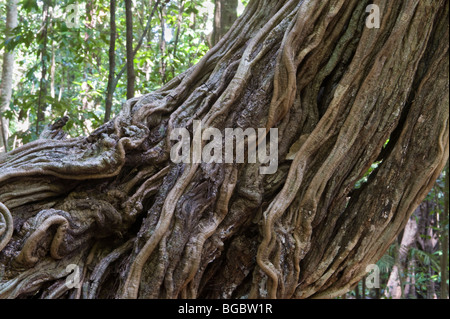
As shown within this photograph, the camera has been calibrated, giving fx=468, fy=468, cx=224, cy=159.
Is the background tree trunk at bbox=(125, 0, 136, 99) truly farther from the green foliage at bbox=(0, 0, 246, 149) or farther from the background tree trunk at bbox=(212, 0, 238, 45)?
the background tree trunk at bbox=(212, 0, 238, 45)

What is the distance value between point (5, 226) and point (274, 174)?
3.08ft

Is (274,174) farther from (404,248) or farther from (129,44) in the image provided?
(404,248)

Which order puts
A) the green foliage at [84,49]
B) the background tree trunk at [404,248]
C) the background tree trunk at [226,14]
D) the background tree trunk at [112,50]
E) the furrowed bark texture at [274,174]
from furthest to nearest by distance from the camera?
1. the background tree trunk at [404,248]
2. the green foliage at [84,49]
3. the background tree trunk at [226,14]
4. the background tree trunk at [112,50]
5. the furrowed bark texture at [274,174]

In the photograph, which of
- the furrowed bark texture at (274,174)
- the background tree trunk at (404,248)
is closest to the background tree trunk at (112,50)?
the furrowed bark texture at (274,174)

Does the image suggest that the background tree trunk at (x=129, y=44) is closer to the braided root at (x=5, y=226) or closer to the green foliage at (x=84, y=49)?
the green foliage at (x=84, y=49)

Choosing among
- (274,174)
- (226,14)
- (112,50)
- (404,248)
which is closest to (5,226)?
(274,174)

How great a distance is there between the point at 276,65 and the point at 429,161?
682 mm

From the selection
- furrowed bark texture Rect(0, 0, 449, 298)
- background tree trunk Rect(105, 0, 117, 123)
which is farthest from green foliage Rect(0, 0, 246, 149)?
furrowed bark texture Rect(0, 0, 449, 298)

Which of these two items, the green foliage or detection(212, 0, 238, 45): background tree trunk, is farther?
the green foliage

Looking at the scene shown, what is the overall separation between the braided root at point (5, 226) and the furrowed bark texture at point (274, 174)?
45 mm

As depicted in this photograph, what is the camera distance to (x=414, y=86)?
1839 mm

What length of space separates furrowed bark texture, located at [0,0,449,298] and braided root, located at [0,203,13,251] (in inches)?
1.8

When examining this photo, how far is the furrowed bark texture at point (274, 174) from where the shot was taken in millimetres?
1608

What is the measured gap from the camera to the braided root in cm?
149
